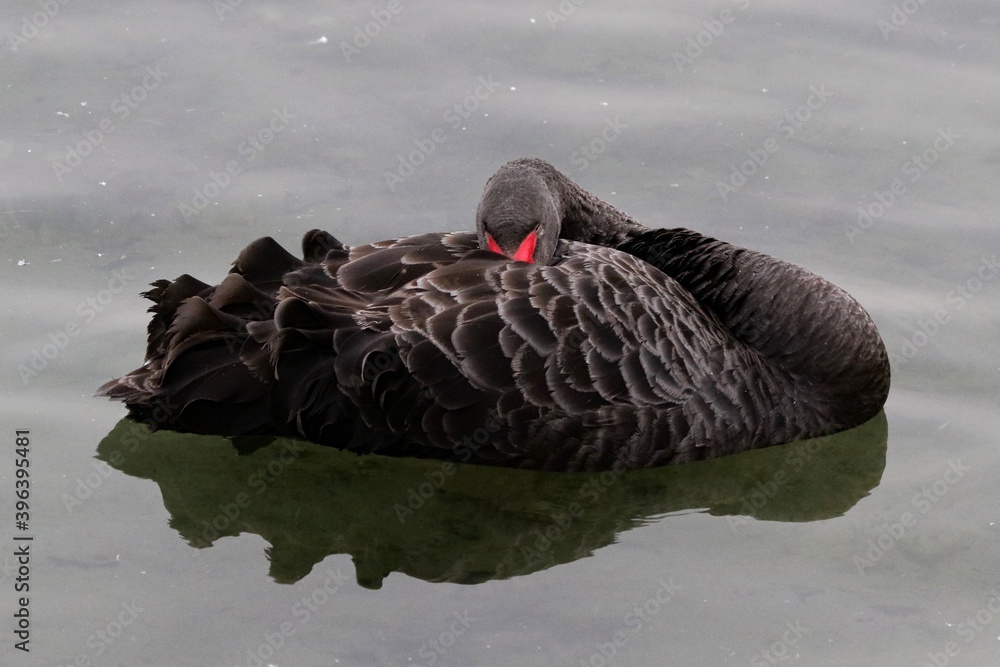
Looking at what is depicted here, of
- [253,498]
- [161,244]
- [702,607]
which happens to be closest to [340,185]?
[161,244]

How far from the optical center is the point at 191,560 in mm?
7227

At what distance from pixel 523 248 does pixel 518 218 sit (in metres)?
0.17

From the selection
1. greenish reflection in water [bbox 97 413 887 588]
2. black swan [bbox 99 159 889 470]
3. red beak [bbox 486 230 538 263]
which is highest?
red beak [bbox 486 230 538 263]

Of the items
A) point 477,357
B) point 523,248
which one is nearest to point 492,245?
point 523,248

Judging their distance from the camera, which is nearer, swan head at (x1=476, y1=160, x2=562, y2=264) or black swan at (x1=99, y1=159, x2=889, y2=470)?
black swan at (x1=99, y1=159, x2=889, y2=470)

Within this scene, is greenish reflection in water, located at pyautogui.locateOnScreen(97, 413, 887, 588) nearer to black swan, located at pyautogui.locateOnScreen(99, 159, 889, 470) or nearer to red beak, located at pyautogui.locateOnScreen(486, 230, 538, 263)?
black swan, located at pyautogui.locateOnScreen(99, 159, 889, 470)

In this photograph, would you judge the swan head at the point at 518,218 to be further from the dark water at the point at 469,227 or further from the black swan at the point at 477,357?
the dark water at the point at 469,227

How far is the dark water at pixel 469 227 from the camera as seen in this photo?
6.94m

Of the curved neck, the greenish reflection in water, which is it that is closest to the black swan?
the greenish reflection in water

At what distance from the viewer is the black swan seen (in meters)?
7.47

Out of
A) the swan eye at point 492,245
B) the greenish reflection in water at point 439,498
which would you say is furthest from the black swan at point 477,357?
the greenish reflection in water at point 439,498

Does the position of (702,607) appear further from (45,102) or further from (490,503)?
(45,102)

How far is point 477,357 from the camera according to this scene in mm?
7441

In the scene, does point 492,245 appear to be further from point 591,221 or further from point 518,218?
point 591,221
